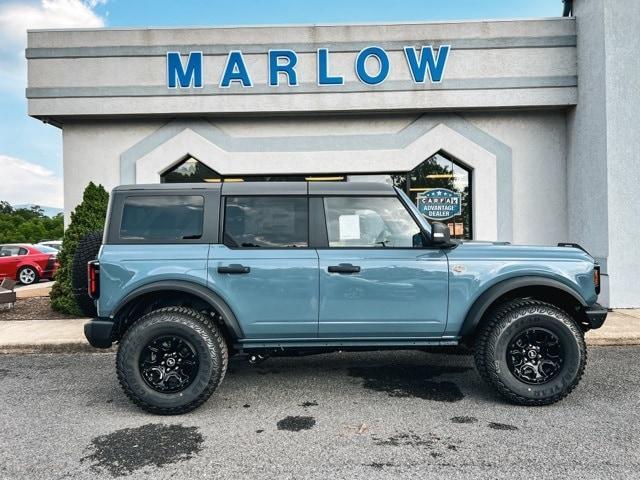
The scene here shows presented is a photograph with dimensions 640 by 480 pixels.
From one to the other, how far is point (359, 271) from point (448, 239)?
0.83m

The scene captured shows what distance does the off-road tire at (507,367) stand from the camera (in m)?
3.89

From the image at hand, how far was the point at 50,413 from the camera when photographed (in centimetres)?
402

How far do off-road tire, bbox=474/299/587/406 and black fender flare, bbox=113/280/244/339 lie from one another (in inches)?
89.8

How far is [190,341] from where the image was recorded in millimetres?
3812

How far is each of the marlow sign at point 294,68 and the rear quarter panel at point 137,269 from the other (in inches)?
240

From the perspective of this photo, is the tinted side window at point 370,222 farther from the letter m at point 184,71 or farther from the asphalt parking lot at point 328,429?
the letter m at point 184,71

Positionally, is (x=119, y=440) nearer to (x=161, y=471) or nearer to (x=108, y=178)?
(x=161, y=471)

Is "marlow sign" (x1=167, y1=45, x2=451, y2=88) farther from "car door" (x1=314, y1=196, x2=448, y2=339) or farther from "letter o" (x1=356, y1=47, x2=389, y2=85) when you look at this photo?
"car door" (x1=314, y1=196, x2=448, y2=339)

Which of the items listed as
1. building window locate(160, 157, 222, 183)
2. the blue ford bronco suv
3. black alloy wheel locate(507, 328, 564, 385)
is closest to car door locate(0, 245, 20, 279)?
building window locate(160, 157, 222, 183)

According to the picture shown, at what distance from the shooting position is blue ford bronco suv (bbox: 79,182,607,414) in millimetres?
3871

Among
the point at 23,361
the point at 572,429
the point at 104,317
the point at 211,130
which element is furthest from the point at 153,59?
the point at 572,429

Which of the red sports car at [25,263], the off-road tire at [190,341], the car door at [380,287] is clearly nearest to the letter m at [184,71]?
the car door at [380,287]

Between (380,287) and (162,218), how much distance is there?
2072 mm

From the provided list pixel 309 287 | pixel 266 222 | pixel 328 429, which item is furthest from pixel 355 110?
pixel 328 429
